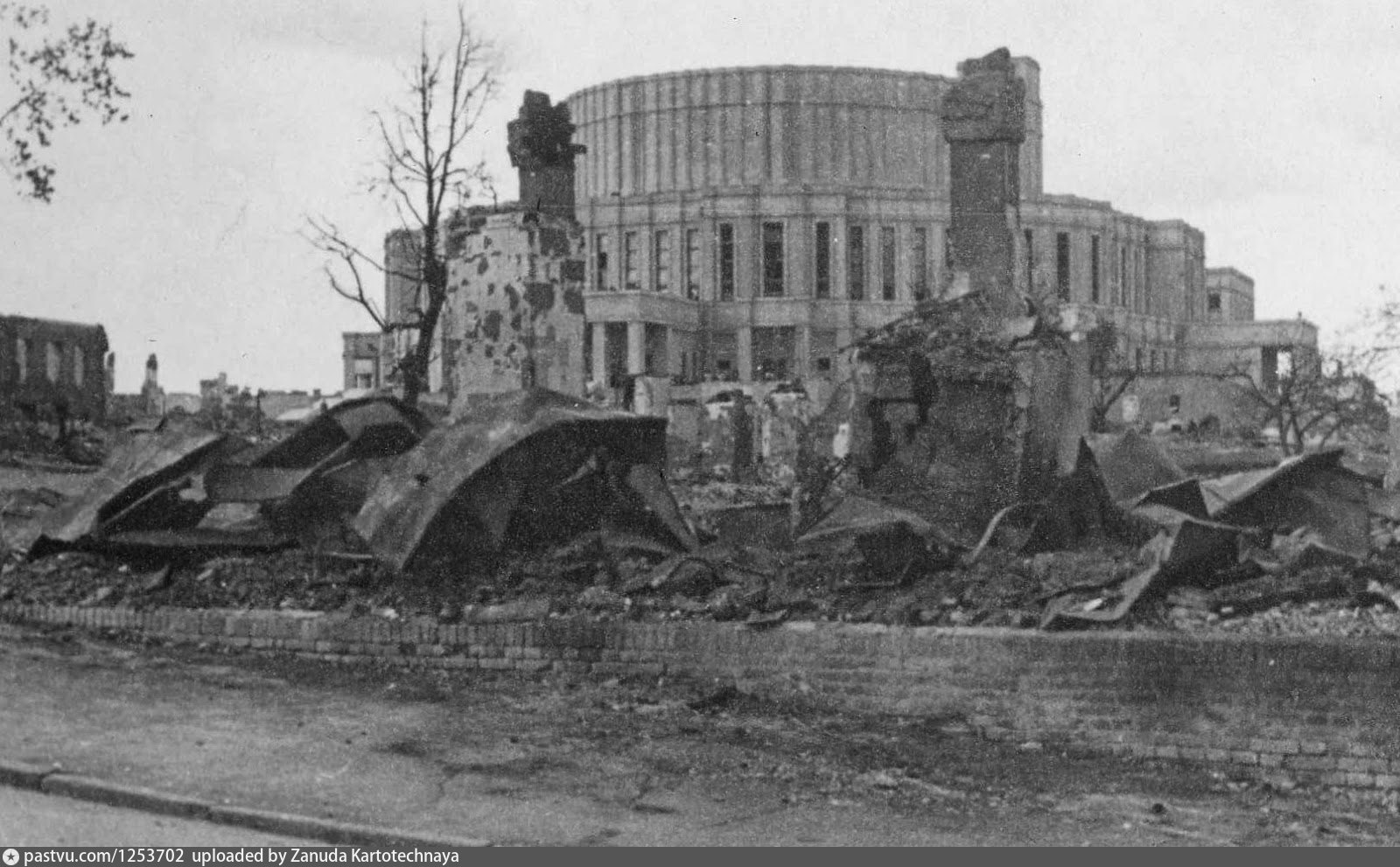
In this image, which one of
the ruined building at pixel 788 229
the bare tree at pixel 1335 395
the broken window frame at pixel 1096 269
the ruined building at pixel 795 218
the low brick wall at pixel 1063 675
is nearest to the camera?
the low brick wall at pixel 1063 675

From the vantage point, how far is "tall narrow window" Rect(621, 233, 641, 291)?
230 feet

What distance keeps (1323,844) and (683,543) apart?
484 centimetres

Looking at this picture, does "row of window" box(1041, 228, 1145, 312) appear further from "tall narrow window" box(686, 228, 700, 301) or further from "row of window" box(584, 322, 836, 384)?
"tall narrow window" box(686, 228, 700, 301)

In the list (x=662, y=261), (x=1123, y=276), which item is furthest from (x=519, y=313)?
(x=1123, y=276)

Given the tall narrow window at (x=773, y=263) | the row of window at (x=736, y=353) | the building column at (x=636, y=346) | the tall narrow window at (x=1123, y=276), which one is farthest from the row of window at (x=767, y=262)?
the tall narrow window at (x=1123, y=276)

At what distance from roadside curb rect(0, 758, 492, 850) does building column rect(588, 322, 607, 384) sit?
53.6 meters

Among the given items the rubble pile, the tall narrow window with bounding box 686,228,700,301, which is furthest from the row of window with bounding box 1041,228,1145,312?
the rubble pile

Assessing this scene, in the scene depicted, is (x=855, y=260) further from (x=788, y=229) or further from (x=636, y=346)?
(x=636, y=346)

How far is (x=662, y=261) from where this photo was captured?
70.2 metres

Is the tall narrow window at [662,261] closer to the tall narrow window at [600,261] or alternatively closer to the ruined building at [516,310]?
the tall narrow window at [600,261]

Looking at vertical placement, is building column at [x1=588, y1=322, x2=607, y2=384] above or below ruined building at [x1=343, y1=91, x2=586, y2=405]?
above

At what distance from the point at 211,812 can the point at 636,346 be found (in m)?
55.5

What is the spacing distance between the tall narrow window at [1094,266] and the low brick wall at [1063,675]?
66.1 metres

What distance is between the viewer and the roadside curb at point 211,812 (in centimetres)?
558
